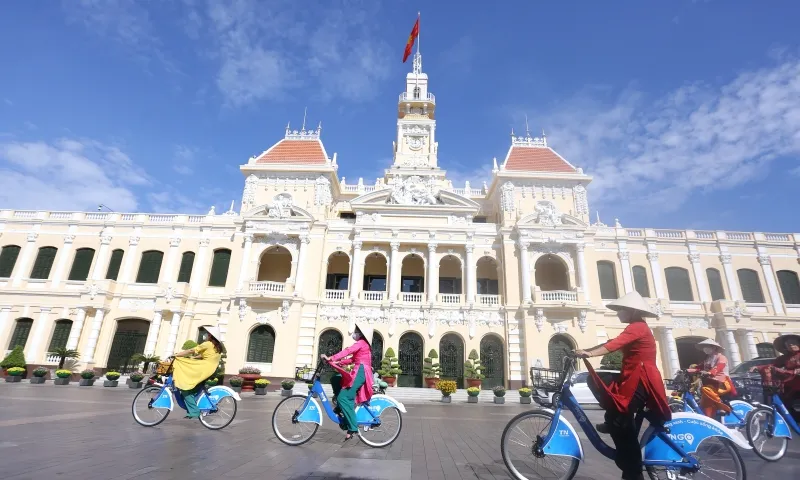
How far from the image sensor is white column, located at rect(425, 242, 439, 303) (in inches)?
963

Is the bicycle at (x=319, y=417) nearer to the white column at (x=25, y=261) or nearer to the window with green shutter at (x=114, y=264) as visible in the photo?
the window with green shutter at (x=114, y=264)

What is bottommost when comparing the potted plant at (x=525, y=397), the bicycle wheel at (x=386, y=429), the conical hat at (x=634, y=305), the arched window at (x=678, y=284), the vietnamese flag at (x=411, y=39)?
the potted plant at (x=525, y=397)

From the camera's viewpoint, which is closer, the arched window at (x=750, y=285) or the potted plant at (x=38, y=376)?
the potted plant at (x=38, y=376)

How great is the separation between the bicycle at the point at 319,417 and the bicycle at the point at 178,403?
1.14 meters

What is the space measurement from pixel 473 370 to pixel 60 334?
25.8m

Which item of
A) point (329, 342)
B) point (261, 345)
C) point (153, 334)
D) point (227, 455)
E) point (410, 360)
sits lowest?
point (227, 455)

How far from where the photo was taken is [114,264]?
26.7 metres

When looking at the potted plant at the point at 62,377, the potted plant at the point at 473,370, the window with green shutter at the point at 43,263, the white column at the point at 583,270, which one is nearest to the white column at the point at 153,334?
the potted plant at the point at 62,377

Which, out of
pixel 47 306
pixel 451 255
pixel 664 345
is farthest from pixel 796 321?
pixel 47 306

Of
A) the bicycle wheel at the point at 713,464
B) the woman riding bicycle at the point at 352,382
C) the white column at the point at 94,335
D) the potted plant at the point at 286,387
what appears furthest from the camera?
the white column at the point at 94,335

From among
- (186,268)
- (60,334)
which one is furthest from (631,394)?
(60,334)

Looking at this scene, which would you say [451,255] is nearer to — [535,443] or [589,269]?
[589,269]

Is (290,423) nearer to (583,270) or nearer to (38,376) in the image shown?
(583,270)

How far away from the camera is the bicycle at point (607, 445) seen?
4.09 m
